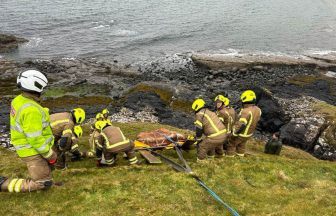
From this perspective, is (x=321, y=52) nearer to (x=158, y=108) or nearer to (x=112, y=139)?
(x=158, y=108)

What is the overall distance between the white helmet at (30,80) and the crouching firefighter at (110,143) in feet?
17.0

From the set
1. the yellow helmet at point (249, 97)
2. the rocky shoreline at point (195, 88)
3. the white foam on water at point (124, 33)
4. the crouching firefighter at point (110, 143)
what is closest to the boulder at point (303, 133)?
the rocky shoreline at point (195, 88)

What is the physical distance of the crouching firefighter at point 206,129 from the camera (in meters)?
16.8

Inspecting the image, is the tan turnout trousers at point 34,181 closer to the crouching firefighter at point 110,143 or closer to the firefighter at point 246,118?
the crouching firefighter at point 110,143

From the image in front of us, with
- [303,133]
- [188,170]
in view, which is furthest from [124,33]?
[188,170]

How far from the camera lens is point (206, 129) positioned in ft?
56.1

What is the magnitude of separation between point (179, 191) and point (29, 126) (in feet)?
19.8

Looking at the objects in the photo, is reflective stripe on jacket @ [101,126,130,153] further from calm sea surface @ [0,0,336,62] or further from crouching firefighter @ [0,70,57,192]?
calm sea surface @ [0,0,336,62]

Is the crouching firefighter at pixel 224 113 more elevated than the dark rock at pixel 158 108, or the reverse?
the crouching firefighter at pixel 224 113

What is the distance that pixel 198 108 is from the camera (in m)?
16.8

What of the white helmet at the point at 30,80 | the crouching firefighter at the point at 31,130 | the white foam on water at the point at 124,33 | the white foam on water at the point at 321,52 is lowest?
the white foam on water at the point at 321,52

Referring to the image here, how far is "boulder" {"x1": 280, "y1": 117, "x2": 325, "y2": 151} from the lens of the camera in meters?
29.8

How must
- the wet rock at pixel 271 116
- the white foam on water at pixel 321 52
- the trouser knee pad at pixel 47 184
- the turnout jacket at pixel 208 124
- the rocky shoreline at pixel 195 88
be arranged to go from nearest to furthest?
the trouser knee pad at pixel 47 184 → the turnout jacket at pixel 208 124 → the rocky shoreline at pixel 195 88 → the wet rock at pixel 271 116 → the white foam on water at pixel 321 52

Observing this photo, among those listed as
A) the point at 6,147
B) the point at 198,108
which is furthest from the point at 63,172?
the point at 6,147
